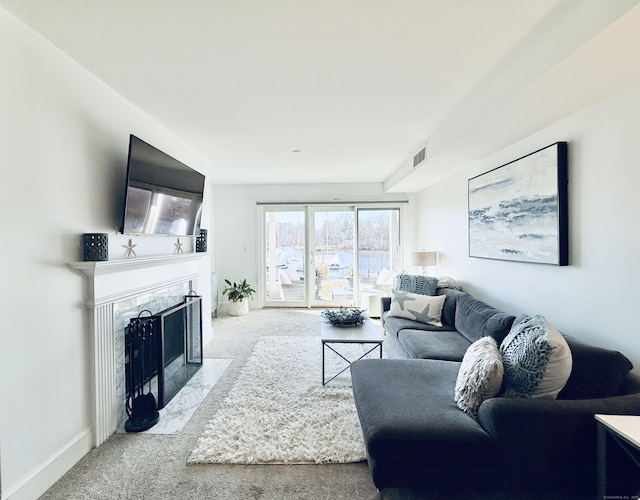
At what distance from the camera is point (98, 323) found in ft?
6.88

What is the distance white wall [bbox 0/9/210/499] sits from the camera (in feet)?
5.14

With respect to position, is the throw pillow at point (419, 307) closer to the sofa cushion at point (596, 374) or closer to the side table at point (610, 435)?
the sofa cushion at point (596, 374)

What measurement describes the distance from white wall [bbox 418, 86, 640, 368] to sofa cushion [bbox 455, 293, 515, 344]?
11.8 inches

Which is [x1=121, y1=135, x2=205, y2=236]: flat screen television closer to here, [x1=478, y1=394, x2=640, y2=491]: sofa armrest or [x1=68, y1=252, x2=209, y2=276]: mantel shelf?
[x1=68, y1=252, x2=209, y2=276]: mantel shelf

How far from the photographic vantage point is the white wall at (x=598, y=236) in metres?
1.77

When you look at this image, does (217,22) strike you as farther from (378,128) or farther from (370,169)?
(370,169)

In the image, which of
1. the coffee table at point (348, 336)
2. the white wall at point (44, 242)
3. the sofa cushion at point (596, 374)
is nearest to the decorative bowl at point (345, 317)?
the coffee table at point (348, 336)

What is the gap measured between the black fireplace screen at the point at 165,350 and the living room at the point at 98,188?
1.19ft

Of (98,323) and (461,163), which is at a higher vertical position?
(461,163)

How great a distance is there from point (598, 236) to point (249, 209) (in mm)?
5236

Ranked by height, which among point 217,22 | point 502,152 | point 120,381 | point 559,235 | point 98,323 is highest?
point 217,22

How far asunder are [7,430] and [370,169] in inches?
184

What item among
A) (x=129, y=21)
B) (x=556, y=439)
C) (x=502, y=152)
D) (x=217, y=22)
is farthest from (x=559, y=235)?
(x=129, y=21)

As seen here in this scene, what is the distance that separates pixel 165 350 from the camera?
2.77 meters
